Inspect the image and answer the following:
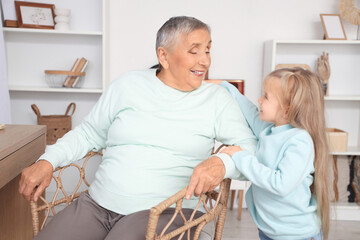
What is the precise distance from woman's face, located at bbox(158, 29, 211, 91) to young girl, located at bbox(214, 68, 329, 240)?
320 millimetres

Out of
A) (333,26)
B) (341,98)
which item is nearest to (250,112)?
(341,98)

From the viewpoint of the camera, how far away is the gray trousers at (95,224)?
1322mm

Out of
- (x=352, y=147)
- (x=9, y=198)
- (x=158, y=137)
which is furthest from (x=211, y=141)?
(x=352, y=147)

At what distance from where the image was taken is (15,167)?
1.63m

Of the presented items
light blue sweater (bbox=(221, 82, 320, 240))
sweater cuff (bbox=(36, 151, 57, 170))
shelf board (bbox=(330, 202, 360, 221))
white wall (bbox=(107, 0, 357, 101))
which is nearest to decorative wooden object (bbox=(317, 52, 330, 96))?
white wall (bbox=(107, 0, 357, 101))

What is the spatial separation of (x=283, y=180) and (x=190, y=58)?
62 cm

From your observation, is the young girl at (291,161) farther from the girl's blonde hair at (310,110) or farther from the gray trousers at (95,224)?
the gray trousers at (95,224)

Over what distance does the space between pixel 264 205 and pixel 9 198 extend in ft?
4.28

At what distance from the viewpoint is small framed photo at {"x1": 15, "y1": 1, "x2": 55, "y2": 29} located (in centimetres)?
305

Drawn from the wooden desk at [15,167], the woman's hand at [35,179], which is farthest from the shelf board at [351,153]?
the woman's hand at [35,179]

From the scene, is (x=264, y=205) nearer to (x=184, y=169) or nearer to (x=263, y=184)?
(x=263, y=184)

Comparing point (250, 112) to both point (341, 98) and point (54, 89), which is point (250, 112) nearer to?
point (341, 98)

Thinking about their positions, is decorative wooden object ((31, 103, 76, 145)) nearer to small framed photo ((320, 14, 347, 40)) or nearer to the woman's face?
the woman's face

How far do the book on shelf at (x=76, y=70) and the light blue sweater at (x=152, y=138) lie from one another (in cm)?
148
